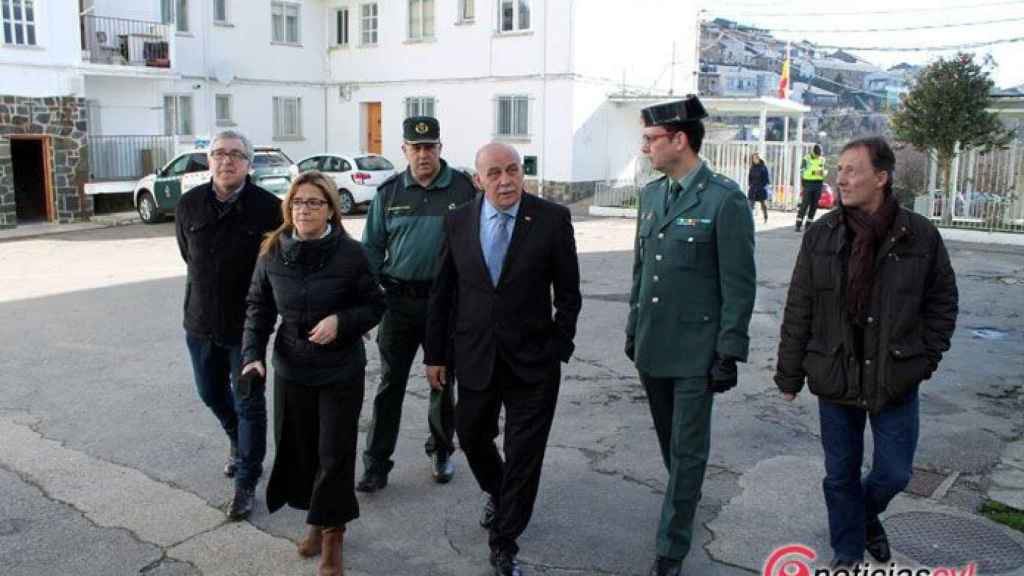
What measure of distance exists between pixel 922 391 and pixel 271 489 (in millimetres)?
5280

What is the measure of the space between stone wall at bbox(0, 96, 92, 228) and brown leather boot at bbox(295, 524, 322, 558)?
62.8 feet

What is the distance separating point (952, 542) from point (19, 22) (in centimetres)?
2166

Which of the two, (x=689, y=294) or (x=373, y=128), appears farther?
(x=373, y=128)

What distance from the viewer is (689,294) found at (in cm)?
420

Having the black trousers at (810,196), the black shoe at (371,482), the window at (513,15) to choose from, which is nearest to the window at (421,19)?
the window at (513,15)

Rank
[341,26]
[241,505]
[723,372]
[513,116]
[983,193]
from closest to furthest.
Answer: [723,372], [241,505], [983,193], [513,116], [341,26]

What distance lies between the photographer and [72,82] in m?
21.6

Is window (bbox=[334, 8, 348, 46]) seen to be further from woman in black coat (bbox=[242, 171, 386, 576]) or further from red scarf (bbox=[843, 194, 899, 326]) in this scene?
red scarf (bbox=[843, 194, 899, 326])

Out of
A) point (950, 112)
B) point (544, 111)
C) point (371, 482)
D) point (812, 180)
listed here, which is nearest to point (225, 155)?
point (371, 482)

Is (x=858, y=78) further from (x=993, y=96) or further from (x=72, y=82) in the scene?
(x=72, y=82)

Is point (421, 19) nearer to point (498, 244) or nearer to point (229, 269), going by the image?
point (229, 269)

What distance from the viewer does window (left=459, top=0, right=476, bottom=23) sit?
27.7m

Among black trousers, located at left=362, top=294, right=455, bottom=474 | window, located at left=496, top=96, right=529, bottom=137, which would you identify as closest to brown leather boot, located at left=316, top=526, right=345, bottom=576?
black trousers, located at left=362, top=294, right=455, bottom=474

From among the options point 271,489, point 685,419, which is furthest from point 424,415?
point 685,419
